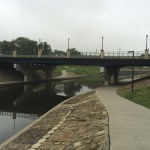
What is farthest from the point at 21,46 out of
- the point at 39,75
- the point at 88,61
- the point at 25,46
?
the point at 88,61

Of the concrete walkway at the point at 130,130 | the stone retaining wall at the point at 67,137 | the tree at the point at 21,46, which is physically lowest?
the stone retaining wall at the point at 67,137

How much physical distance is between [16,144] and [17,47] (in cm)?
15804

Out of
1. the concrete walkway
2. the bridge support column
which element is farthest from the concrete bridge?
the concrete walkway

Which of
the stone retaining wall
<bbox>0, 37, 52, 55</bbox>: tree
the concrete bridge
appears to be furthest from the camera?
<bbox>0, 37, 52, 55</bbox>: tree

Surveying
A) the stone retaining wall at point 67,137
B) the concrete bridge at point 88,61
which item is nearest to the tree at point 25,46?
the concrete bridge at point 88,61

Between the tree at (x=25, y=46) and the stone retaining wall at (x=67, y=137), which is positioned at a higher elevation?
the tree at (x=25, y=46)

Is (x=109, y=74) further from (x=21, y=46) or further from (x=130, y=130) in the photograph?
(x=21, y=46)

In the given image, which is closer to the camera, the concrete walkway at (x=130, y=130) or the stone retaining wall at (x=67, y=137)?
the concrete walkway at (x=130, y=130)

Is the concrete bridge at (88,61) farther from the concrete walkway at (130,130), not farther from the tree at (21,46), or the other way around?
the tree at (21,46)

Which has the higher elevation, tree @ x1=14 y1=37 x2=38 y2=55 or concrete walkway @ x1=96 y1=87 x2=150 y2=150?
tree @ x1=14 y1=37 x2=38 y2=55

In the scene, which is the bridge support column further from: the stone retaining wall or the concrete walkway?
the concrete walkway

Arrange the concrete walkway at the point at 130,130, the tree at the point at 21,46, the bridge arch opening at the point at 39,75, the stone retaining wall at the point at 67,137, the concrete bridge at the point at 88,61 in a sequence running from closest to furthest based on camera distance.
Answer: the concrete walkway at the point at 130,130 → the stone retaining wall at the point at 67,137 → the concrete bridge at the point at 88,61 → the bridge arch opening at the point at 39,75 → the tree at the point at 21,46

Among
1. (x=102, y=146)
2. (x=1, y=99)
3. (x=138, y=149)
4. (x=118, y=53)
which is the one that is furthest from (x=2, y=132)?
(x=118, y=53)

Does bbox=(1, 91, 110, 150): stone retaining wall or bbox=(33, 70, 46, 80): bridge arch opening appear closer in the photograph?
bbox=(1, 91, 110, 150): stone retaining wall
